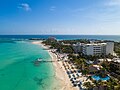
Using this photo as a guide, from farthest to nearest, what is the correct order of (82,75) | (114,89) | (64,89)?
1. (82,75)
2. (64,89)
3. (114,89)

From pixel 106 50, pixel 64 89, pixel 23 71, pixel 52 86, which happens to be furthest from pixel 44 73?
pixel 106 50

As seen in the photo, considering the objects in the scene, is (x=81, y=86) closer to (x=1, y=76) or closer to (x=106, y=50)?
(x=1, y=76)

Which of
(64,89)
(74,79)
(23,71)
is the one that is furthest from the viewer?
(23,71)

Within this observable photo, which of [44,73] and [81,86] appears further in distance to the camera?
[44,73]

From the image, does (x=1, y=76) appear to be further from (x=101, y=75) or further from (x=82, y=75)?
(x=101, y=75)

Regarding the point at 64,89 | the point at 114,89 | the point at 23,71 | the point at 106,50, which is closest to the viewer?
the point at 114,89

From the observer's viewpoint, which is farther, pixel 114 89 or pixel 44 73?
pixel 44 73

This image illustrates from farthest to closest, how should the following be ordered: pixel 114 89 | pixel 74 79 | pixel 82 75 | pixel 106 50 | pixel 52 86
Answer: pixel 106 50 < pixel 82 75 < pixel 74 79 < pixel 52 86 < pixel 114 89

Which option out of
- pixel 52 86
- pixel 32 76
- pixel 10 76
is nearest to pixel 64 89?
pixel 52 86

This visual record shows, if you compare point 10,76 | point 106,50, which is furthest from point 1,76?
point 106,50
